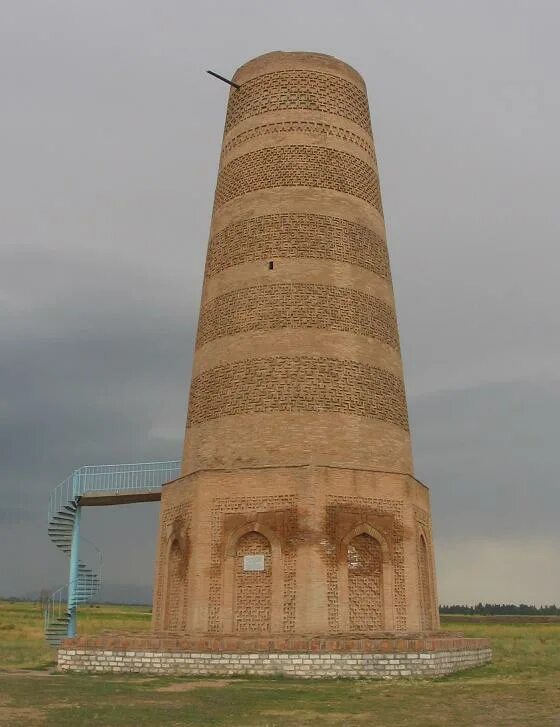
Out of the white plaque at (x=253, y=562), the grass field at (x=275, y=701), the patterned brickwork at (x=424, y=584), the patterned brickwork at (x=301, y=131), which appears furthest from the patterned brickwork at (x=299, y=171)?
the grass field at (x=275, y=701)

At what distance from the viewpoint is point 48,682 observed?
11.9 m

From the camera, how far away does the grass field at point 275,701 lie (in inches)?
336

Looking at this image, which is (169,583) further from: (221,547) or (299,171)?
(299,171)

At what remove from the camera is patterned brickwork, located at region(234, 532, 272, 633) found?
47.0ft

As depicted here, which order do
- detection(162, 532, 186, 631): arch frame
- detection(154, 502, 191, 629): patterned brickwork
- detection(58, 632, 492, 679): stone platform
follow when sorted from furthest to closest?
detection(154, 502, 191, 629): patterned brickwork, detection(162, 532, 186, 631): arch frame, detection(58, 632, 492, 679): stone platform

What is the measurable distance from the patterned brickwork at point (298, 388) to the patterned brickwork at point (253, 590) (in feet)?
8.49

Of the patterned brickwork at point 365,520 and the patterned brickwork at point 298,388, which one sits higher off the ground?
the patterned brickwork at point 298,388

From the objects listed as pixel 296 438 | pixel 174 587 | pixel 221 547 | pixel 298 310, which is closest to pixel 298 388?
pixel 296 438

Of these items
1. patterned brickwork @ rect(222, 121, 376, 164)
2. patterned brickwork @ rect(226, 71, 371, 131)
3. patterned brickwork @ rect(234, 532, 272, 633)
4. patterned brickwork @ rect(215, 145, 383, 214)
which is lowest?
patterned brickwork @ rect(234, 532, 272, 633)

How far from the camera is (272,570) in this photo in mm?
14531

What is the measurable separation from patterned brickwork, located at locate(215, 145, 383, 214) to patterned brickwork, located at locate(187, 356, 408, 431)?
408cm

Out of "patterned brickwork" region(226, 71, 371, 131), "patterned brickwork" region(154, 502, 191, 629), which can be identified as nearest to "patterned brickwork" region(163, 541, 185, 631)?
"patterned brickwork" region(154, 502, 191, 629)

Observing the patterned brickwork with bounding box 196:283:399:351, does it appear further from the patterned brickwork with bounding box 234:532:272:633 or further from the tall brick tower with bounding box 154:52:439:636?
the patterned brickwork with bounding box 234:532:272:633

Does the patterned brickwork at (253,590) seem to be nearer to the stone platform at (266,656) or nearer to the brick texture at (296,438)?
the brick texture at (296,438)
